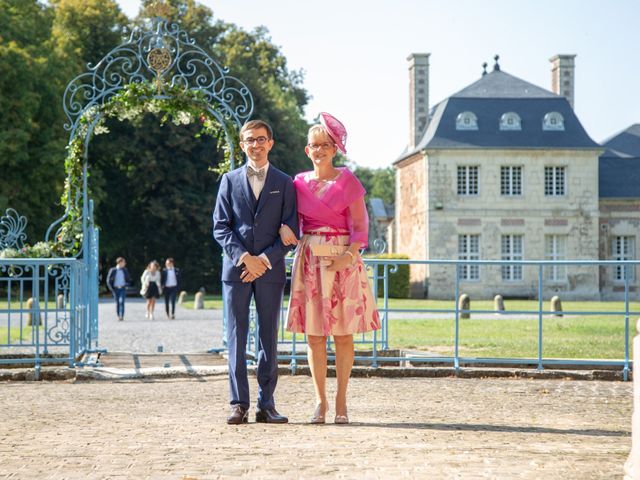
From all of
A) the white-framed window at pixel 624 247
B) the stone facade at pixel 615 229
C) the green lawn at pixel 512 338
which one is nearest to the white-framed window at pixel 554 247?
the stone facade at pixel 615 229

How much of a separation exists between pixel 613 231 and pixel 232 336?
1758 inches

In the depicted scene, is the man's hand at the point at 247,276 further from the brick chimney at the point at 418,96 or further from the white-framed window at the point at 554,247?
the brick chimney at the point at 418,96

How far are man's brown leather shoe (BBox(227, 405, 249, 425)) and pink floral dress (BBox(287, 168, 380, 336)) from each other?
0.65 metres

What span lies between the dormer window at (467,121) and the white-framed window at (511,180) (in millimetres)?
2239

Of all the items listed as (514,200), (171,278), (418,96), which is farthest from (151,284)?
(418,96)

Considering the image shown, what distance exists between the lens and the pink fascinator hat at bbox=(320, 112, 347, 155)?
7.56 m

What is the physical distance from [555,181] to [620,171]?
452 centimetres

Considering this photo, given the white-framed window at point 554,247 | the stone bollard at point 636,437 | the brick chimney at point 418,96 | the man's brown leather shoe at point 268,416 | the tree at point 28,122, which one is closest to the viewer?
the stone bollard at point 636,437

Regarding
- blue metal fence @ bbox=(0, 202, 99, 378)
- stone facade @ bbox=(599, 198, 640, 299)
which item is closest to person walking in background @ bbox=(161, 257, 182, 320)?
blue metal fence @ bbox=(0, 202, 99, 378)

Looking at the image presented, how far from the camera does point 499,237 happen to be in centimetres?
4894

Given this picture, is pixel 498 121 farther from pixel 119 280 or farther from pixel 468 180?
pixel 119 280

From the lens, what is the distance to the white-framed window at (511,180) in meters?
49.0

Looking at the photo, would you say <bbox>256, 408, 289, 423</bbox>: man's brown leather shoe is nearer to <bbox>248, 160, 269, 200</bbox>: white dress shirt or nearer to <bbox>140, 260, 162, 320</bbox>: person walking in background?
<bbox>248, 160, 269, 200</bbox>: white dress shirt

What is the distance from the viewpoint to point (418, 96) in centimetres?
5169
